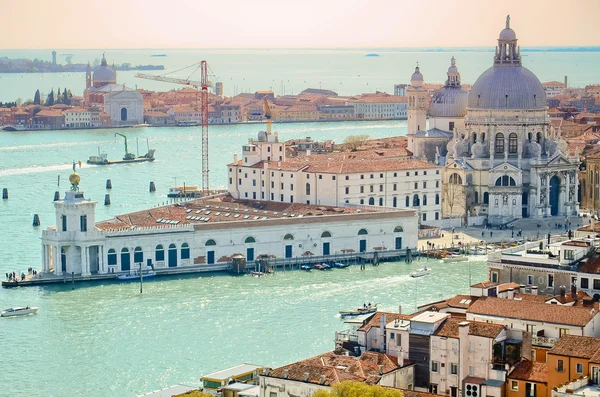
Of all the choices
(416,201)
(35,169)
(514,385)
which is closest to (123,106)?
(35,169)

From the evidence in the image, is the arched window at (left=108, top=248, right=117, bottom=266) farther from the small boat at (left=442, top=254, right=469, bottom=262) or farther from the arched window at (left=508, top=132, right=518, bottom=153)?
the arched window at (left=508, top=132, right=518, bottom=153)

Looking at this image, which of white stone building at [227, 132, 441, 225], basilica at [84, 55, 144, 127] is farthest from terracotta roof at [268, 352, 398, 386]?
basilica at [84, 55, 144, 127]

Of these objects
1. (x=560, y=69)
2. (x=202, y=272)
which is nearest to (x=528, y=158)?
(x=202, y=272)

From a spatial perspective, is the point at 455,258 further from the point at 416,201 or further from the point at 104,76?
the point at 104,76

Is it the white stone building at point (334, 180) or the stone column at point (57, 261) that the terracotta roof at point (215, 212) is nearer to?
the white stone building at point (334, 180)

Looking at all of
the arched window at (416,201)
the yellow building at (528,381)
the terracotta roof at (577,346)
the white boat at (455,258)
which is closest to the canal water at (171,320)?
the white boat at (455,258)
